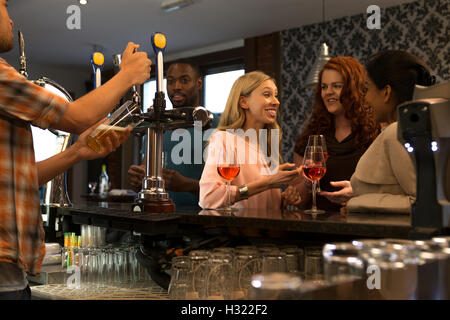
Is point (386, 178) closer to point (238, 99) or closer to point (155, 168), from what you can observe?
point (155, 168)

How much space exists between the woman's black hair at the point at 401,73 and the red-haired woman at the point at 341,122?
0.65 m

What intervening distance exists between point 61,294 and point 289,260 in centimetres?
68

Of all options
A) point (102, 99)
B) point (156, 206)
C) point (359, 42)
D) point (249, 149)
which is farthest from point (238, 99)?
point (359, 42)

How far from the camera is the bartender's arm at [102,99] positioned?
108cm

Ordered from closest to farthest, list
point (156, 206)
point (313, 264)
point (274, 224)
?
point (313, 264) < point (274, 224) < point (156, 206)

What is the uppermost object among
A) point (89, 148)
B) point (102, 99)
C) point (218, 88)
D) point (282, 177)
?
point (218, 88)

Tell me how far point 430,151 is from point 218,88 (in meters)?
6.35

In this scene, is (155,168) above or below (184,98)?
below

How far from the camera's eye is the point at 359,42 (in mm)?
5727

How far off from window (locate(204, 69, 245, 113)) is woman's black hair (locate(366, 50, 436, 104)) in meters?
5.43

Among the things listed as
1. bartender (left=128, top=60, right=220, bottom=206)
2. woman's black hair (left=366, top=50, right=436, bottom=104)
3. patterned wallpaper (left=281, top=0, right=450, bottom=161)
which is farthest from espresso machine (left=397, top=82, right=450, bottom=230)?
patterned wallpaper (left=281, top=0, right=450, bottom=161)

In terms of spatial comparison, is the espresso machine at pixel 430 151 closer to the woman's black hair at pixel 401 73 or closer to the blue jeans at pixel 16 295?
the woman's black hair at pixel 401 73

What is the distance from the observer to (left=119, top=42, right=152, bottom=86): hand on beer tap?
122 centimetres
